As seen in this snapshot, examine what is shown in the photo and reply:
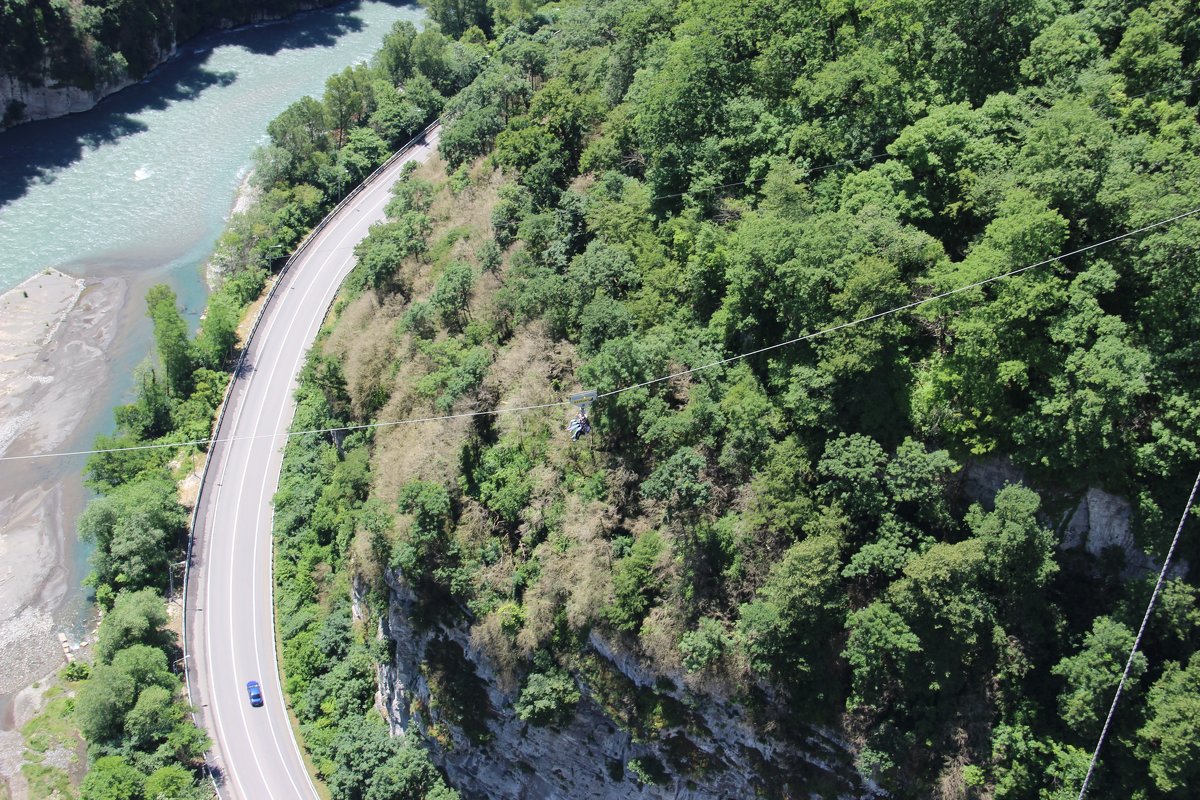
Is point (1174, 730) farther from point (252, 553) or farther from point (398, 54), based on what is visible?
point (398, 54)

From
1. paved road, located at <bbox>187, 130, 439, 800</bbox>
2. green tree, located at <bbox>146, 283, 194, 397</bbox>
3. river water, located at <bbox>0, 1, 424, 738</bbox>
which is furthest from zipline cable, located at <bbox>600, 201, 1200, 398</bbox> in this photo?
river water, located at <bbox>0, 1, 424, 738</bbox>

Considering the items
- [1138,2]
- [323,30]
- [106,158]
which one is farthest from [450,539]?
[323,30]

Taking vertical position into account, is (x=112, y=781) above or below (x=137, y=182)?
below

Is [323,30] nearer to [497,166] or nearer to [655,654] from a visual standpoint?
[497,166]

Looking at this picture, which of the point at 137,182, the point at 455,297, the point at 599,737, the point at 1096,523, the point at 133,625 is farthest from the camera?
the point at 137,182

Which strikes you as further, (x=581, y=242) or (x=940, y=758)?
(x=581, y=242)

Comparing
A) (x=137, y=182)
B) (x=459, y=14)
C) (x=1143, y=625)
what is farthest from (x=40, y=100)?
(x=1143, y=625)

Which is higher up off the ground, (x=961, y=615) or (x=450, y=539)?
(x=961, y=615)
